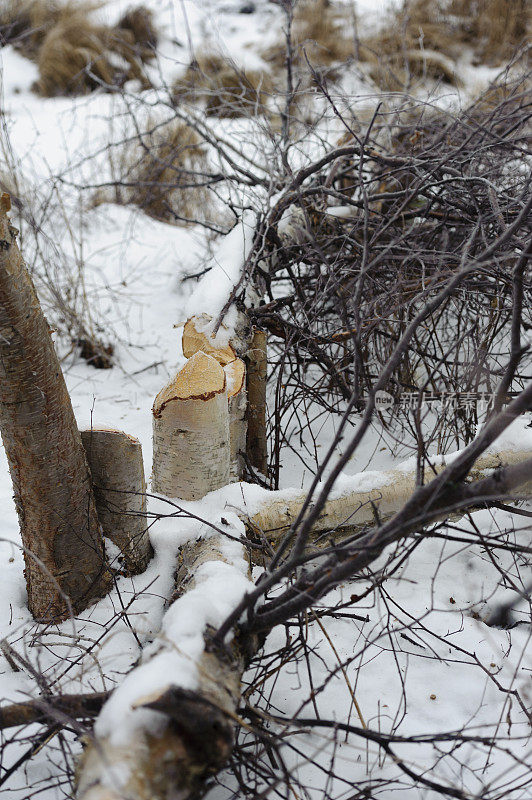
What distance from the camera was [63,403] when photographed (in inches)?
56.0

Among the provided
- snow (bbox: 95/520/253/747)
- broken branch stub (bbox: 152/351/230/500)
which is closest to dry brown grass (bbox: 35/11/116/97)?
broken branch stub (bbox: 152/351/230/500)

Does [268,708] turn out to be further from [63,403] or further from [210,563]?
[63,403]

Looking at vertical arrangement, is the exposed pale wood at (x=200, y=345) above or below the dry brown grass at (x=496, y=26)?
below

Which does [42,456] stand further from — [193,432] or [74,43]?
[74,43]

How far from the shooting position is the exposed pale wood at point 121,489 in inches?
62.5

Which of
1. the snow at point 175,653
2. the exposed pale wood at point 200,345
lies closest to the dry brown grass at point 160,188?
the exposed pale wood at point 200,345

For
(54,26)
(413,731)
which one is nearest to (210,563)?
(413,731)

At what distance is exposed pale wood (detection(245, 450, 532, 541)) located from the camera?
1.62 meters

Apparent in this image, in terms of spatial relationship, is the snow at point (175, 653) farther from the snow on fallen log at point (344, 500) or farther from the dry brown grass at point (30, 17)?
the dry brown grass at point (30, 17)

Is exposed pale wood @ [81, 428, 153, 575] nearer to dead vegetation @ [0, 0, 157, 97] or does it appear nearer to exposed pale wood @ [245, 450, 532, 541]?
exposed pale wood @ [245, 450, 532, 541]

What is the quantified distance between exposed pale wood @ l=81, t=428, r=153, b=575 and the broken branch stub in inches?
3.2

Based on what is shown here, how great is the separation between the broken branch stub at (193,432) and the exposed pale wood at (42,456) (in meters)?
0.22

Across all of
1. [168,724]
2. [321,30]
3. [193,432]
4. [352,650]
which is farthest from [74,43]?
[168,724]

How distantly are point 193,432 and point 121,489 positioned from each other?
0.25 metres
